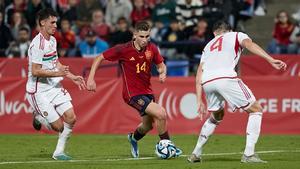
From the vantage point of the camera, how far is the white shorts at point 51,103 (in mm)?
15969

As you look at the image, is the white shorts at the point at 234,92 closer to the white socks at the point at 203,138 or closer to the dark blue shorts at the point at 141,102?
the white socks at the point at 203,138

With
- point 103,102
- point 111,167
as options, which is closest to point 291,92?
point 103,102

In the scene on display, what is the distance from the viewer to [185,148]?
17.9 metres

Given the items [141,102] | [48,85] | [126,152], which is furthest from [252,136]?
[48,85]

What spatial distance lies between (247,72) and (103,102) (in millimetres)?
5187

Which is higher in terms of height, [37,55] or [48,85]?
[37,55]

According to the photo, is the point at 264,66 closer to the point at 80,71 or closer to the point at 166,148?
the point at 80,71

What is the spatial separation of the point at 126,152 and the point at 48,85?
2.07m

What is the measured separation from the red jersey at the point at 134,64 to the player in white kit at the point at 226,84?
1.28 metres

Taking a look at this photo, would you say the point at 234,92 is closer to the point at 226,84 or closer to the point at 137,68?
the point at 226,84

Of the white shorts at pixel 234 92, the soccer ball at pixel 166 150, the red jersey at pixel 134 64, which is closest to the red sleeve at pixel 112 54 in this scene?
the red jersey at pixel 134 64

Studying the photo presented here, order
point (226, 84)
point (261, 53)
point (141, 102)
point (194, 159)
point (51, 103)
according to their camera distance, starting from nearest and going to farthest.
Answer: point (261, 53) → point (226, 84) → point (194, 159) → point (141, 102) → point (51, 103)

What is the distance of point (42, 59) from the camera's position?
618 inches

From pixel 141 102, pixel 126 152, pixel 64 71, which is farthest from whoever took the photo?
pixel 126 152
